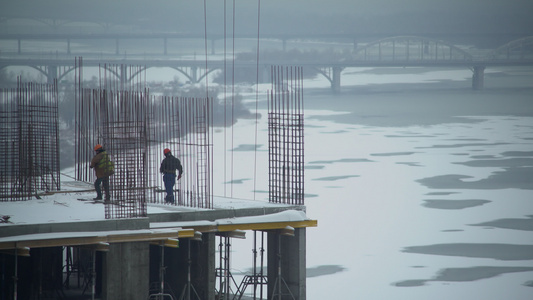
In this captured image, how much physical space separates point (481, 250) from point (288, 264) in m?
19.3

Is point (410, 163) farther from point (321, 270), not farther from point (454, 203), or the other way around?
point (321, 270)

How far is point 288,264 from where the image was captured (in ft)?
86.8

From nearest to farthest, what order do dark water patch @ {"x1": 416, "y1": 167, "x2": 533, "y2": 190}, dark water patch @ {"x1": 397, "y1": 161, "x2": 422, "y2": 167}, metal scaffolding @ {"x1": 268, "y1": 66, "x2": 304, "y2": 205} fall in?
1. metal scaffolding @ {"x1": 268, "y1": 66, "x2": 304, "y2": 205}
2. dark water patch @ {"x1": 416, "y1": 167, "x2": 533, "y2": 190}
3. dark water patch @ {"x1": 397, "y1": 161, "x2": 422, "y2": 167}

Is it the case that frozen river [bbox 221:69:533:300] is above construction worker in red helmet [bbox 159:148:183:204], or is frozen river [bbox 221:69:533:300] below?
below

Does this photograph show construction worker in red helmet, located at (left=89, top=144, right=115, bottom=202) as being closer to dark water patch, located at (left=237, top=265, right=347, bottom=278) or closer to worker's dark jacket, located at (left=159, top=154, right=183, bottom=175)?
worker's dark jacket, located at (left=159, top=154, right=183, bottom=175)

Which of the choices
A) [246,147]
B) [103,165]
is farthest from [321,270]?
[246,147]

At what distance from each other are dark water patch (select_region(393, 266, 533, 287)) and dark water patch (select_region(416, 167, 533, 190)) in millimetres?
23973

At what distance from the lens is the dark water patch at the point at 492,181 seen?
64.6m

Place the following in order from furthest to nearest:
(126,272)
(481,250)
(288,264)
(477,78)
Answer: (477,78)
(481,250)
(288,264)
(126,272)

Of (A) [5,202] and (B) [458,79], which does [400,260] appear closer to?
(A) [5,202]

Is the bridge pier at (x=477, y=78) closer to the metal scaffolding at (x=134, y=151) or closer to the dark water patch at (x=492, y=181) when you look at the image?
the dark water patch at (x=492, y=181)

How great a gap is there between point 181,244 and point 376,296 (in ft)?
39.5

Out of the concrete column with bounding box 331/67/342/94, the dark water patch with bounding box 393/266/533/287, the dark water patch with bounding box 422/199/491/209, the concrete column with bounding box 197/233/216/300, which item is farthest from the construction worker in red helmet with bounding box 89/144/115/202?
the concrete column with bounding box 331/67/342/94

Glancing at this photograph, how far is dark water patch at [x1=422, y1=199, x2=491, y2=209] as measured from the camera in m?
55.9
